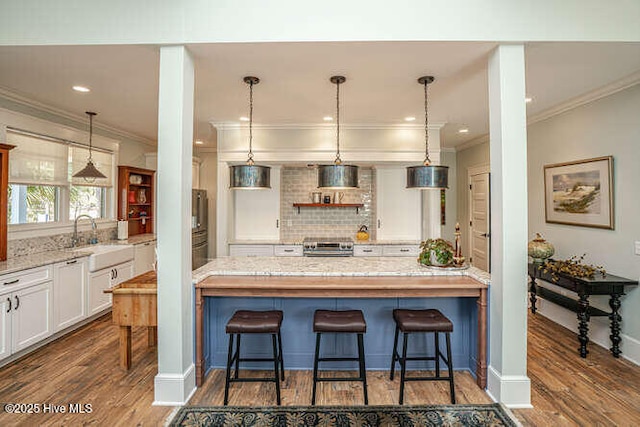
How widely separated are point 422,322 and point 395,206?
3036 millimetres

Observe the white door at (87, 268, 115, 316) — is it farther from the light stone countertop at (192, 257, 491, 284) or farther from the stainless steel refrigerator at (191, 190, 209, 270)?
the light stone countertop at (192, 257, 491, 284)

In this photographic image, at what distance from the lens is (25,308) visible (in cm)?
298

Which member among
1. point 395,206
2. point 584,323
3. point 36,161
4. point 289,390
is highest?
point 36,161

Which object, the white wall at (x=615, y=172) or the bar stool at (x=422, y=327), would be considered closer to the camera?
the bar stool at (x=422, y=327)

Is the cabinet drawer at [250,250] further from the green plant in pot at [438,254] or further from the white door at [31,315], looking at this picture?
the green plant in pot at [438,254]

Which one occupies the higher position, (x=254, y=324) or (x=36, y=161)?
(x=36, y=161)

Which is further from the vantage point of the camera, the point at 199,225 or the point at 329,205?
the point at 199,225

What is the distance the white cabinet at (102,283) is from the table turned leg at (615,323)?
5.45 meters

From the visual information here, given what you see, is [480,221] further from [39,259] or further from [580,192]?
[39,259]

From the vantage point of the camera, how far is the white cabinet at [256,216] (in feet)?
16.9

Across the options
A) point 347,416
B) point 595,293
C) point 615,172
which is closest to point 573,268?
point 595,293

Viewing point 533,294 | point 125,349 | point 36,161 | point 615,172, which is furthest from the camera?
point 533,294

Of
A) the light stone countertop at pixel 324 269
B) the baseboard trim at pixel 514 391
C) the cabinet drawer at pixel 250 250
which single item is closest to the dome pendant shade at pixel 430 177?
the light stone countertop at pixel 324 269

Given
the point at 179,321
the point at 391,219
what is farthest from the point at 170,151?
the point at 391,219
